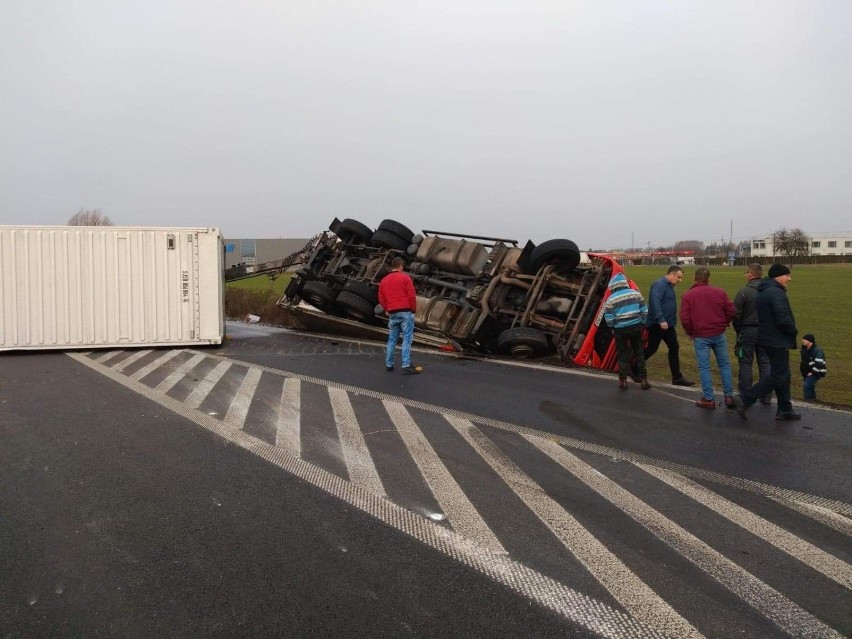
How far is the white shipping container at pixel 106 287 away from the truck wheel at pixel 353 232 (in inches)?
120

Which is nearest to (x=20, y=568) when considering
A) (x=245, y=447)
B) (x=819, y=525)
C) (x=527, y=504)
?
(x=245, y=447)

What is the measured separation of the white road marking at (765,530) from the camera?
10.7ft

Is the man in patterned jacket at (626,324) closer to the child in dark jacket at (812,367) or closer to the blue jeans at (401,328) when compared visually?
the child in dark jacket at (812,367)

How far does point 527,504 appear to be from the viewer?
404 centimetres

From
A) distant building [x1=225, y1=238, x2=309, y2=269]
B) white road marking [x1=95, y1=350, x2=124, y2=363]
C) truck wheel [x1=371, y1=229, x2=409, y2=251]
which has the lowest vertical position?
white road marking [x1=95, y1=350, x2=124, y2=363]

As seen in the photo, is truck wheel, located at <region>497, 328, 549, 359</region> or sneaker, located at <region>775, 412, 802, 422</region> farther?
truck wheel, located at <region>497, 328, 549, 359</region>

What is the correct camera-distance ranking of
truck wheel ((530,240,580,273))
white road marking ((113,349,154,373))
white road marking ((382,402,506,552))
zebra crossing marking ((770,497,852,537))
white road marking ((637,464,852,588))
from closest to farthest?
white road marking ((637,464,852,588)), white road marking ((382,402,506,552)), zebra crossing marking ((770,497,852,537)), white road marking ((113,349,154,373)), truck wheel ((530,240,580,273))

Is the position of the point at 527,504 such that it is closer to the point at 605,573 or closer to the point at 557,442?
the point at 605,573

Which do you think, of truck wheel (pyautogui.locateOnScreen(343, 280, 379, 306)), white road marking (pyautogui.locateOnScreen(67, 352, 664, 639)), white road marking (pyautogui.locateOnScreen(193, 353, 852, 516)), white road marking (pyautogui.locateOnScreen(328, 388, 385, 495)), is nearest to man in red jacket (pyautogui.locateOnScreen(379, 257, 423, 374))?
white road marking (pyautogui.locateOnScreen(193, 353, 852, 516))

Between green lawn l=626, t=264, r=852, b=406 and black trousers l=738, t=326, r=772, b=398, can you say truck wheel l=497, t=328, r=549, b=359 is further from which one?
black trousers l=738, t=326, r=772, b=398

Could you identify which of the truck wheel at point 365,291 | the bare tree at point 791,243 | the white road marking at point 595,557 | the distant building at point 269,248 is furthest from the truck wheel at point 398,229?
the bare tree at point 791,243

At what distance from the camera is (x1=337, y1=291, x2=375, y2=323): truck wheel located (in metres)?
12.1

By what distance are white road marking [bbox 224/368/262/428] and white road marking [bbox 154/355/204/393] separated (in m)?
0.89

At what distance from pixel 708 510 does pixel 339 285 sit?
10239 mm
